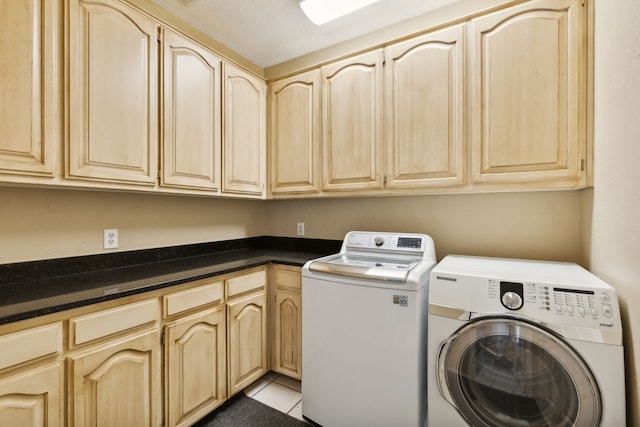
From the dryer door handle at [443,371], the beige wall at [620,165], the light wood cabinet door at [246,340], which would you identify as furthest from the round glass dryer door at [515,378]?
the light wood cabinet door at [246,340]

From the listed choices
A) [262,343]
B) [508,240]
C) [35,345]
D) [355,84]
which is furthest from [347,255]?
[35,345]

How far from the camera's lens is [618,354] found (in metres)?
0.99

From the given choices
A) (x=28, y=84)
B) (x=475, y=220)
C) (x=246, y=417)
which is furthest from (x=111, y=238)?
(x=475, y=220)

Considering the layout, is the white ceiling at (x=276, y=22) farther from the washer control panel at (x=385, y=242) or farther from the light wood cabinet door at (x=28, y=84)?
the washer control panel at (x=385, y=242)

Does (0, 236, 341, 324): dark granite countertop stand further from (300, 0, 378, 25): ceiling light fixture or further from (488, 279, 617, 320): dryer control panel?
(300, 0, 378, 25): ceiling light fixture

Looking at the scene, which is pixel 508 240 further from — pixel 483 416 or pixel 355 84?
pixel 355 84

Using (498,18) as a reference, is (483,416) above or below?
below

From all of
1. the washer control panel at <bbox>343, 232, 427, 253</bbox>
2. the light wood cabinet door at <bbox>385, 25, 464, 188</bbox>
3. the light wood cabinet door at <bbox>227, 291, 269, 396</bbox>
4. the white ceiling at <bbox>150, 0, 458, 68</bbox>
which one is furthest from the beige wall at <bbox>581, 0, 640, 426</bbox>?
the light wood cabinet door at <bbox>227, 291, 269, 396</bbox>

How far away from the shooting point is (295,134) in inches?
88.5

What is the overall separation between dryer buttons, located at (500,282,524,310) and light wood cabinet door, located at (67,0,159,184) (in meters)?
1.80

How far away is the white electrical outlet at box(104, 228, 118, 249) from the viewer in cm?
169

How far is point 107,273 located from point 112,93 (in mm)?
948

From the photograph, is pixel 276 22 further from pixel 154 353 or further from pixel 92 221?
pixel 154 353

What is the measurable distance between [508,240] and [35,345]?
2330 millimetres
